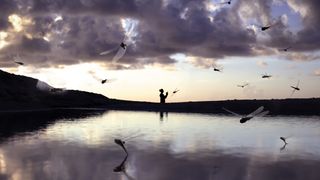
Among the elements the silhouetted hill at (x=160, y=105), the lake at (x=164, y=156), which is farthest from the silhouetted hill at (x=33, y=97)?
the lake at (x=164, y=156)

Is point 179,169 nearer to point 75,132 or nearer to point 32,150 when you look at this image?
point 32,150

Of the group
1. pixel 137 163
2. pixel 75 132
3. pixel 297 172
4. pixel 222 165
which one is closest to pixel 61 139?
pixel 75 132

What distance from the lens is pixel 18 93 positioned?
356 feet

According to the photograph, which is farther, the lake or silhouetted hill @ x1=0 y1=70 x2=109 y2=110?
silhouetted hill @ x1=0 y1=70 x2=109 y2=110

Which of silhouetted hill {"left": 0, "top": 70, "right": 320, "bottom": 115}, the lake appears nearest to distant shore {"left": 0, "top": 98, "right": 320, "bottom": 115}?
silhouetted hill {"left": 0, "top": 70, "right": 320, "bottom": 115}

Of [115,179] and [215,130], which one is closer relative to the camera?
[115,179]

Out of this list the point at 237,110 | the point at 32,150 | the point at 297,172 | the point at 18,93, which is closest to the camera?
the point at 297,172

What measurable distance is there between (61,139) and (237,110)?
133ft

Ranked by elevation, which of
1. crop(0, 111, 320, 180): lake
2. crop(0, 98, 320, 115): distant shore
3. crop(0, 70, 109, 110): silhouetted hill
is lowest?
crop(0, 111, 320, 180): lake

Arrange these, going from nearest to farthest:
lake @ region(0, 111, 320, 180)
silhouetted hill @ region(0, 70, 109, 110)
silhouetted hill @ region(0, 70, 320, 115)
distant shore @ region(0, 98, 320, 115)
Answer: lake @ region(0, 111, 320, 180)
distant shore @ region(0, 98, 320, 115)
silhouetted hill @ region(0, 70, 320, 115)
silhouetted hill @ region(0, 70, 109, 110)

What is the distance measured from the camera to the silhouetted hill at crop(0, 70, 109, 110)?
315ft

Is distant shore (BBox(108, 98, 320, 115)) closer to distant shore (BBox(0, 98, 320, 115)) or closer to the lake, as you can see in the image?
distant shore (BBox(0, 98, 320, 115))

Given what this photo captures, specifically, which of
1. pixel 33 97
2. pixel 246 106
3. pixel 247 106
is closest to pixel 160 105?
pixel 246 106

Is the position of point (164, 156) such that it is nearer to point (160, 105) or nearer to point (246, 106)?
point (246, 106)
